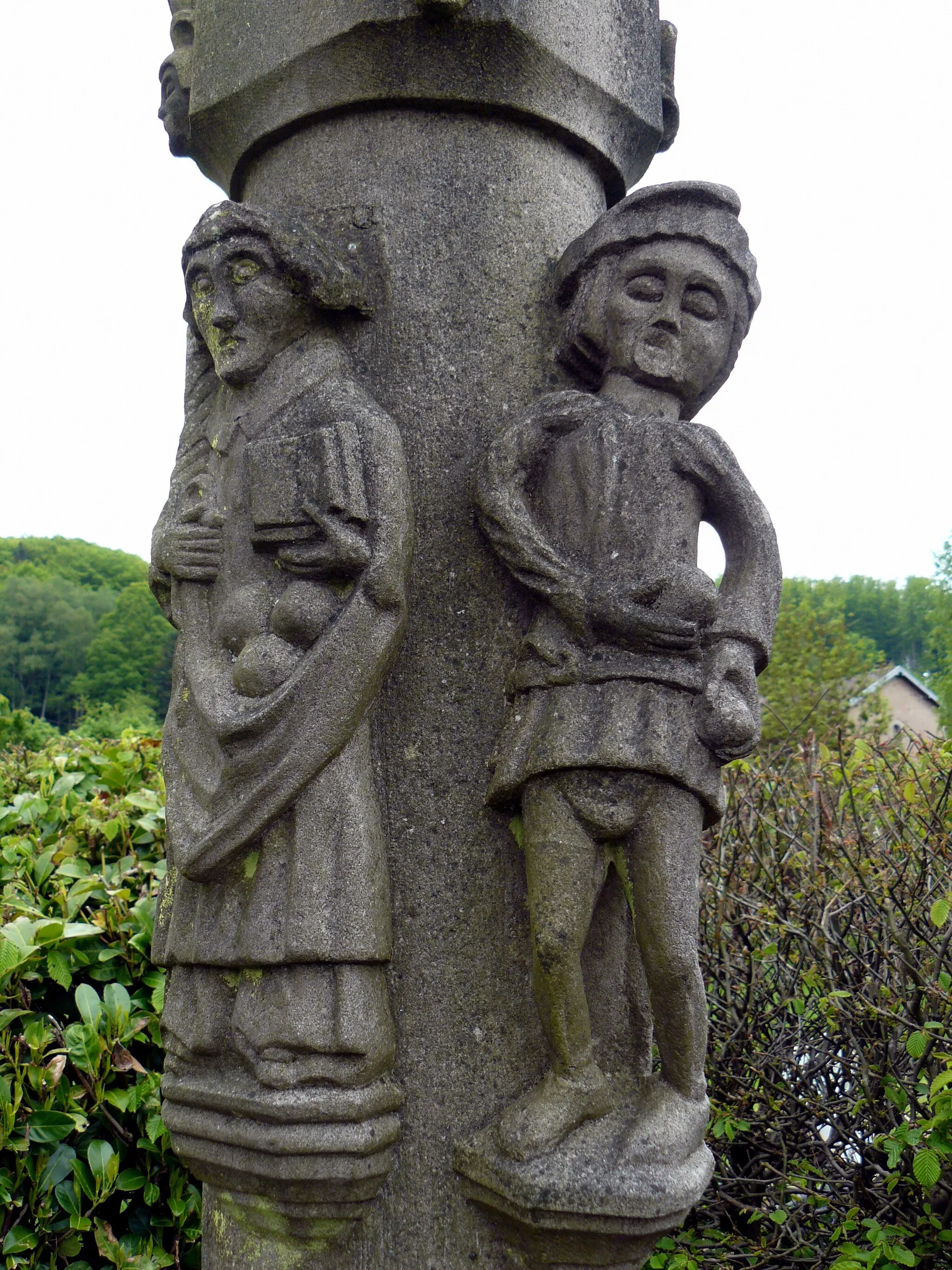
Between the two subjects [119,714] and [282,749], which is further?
[119,714]

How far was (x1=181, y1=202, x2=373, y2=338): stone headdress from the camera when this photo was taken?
8.17ft

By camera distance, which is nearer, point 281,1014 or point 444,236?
point 281,1014

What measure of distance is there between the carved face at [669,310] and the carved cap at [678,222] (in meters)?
0.02

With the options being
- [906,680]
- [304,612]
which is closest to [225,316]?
[304,612]

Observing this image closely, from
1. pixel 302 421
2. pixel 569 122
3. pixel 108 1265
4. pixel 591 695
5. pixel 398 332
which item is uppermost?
pixel 569 122

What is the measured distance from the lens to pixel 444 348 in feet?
8.52

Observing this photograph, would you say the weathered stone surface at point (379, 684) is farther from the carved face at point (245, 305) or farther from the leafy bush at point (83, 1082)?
the leafy bush at point (83, 1082)

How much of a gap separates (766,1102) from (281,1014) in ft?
7.28

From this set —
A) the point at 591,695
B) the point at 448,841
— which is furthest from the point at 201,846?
the point at 591,695

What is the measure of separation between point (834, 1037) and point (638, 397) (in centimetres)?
260

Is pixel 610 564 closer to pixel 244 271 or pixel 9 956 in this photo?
pixel 244 271

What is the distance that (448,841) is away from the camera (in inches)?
95.0

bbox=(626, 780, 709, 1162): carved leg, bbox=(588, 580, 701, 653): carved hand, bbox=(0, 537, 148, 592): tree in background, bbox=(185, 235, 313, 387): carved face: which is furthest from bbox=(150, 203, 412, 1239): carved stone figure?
bbox=(0, 537, 148, 592): tree in background

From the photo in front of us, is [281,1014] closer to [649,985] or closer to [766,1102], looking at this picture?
[649,985]
